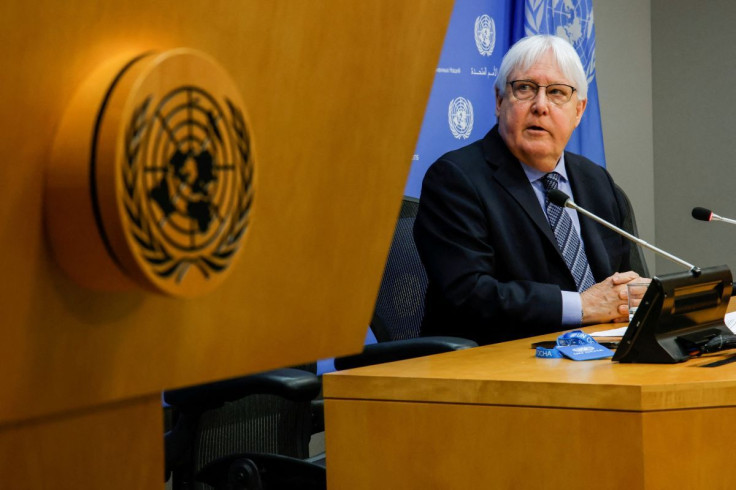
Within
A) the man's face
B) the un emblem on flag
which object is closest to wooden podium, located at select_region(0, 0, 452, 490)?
the man's face

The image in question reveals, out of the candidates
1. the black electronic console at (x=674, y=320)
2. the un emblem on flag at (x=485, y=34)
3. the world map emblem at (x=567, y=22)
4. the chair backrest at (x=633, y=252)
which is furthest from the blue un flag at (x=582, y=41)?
the black electronic console at (x=674, y=320)

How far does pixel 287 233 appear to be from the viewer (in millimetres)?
337

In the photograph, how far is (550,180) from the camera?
263 centimetres

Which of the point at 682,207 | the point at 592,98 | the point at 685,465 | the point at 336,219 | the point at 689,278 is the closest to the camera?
the point at 336,219

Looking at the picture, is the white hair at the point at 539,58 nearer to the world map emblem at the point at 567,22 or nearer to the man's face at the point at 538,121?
the man's face at the point at 538,121

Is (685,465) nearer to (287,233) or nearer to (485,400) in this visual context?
(485,400)

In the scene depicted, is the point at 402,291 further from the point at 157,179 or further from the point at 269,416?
the point at 157,179

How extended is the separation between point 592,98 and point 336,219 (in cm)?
427

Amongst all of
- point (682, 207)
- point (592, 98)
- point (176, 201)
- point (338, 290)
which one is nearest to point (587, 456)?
point (338, 290)

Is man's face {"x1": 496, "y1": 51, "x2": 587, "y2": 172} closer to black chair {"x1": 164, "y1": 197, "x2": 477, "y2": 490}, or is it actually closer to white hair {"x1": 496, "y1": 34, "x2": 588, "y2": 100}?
white hair {"x1": 496, "y1": 34, "x2": 588, "y2": 100}

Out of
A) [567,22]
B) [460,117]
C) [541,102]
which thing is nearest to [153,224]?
[541,102]

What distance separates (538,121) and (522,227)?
34 centimetres

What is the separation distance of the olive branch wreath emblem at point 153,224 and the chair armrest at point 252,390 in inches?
53.1

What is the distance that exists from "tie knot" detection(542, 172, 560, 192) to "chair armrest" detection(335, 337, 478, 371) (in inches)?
27.4
